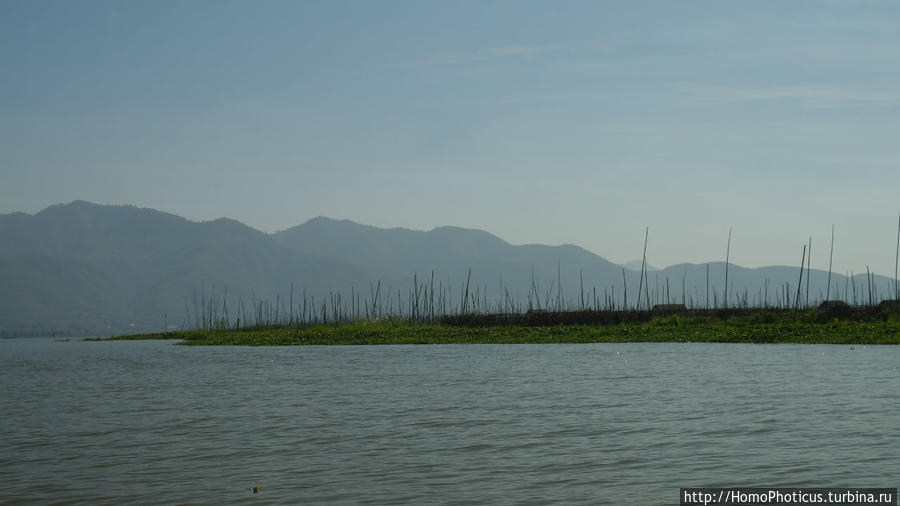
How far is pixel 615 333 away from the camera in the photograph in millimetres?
52688

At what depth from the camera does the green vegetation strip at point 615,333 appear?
142 ft

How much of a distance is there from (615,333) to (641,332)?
159 centimetres

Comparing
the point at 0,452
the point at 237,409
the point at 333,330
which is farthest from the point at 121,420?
the point at 333,330

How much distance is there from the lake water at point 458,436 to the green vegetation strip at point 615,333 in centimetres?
1613

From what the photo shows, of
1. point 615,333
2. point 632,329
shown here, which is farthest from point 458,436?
point 632,329

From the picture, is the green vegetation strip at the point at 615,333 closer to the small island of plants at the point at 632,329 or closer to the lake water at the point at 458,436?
the small island of plants at the point at 632,329

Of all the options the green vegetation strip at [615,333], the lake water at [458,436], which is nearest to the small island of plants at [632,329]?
the green vegetation strip at [615,333]

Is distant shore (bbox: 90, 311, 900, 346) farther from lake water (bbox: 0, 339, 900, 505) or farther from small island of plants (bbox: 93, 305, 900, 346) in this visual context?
lake water (bbox: 0, 339, 900, 505)

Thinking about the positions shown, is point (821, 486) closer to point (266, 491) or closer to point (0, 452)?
point (266, 491)

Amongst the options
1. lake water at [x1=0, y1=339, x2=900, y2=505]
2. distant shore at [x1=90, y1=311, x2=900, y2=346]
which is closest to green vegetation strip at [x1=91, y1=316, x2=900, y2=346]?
distant shore at [x1=90, y1=311, x2=900, y2=346]

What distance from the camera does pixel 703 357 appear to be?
33219mm

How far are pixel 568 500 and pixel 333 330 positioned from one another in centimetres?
5913

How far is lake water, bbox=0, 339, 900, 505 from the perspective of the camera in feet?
35.4

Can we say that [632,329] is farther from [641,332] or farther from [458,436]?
[458,436]
